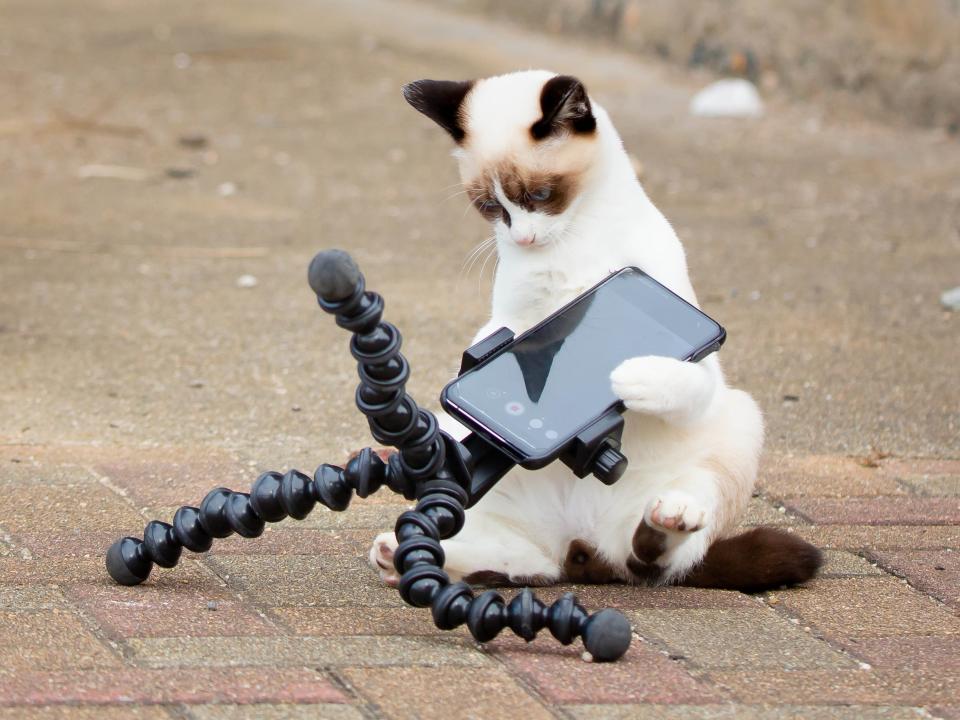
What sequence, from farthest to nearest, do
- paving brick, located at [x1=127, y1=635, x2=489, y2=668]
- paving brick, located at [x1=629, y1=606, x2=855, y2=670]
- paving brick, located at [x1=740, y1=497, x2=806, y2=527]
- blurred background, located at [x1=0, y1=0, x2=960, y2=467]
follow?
blurred background, located at [x1=0, y1=0, x2=960, y2=467], paving brick, located at [x1=740, y1=497, x2=806, y2=527], paving brick, located at [x1=629, y1=606, x2=855, y2=670], paving brick, located at [x1=127, y1=635, x2=489, y2=668]

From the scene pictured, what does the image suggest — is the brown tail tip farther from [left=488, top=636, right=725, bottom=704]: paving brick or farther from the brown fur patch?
[left=488, top=636, right=725, bottom=704]: paving brick

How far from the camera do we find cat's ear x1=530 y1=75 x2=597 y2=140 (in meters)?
2.59

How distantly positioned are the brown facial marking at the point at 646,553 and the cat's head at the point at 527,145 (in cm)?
60

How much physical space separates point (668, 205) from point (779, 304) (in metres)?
1.29

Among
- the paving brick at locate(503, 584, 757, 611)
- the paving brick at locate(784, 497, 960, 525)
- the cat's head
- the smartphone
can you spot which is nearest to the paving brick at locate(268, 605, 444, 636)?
the paving brick at locate(503, 584, 757, 611)

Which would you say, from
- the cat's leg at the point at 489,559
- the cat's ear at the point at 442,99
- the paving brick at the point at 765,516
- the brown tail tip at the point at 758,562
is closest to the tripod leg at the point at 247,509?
the cat's leg at the point at 489,559

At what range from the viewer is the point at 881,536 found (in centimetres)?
299

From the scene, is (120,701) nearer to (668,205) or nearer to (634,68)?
(668,205)

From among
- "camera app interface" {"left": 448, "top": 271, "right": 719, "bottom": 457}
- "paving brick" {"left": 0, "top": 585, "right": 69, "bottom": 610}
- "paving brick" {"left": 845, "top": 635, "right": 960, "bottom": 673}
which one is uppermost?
"camera app interface" {"left": 448, "top": 271, "right": 719, "bottom": 457}

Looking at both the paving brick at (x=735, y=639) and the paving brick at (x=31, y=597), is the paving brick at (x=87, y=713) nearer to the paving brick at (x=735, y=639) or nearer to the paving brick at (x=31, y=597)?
the paving brick at (x=31, y=597)

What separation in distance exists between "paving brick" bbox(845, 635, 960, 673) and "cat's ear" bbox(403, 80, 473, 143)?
4.08ft

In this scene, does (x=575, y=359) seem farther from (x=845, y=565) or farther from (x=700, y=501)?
(x=845, y=565)

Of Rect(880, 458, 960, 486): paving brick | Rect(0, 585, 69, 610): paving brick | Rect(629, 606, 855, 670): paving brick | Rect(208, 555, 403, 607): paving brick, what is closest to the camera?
Rect(629, 606, 855, 670): paving brick

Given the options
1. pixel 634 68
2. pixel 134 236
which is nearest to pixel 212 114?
pixel 134 236
